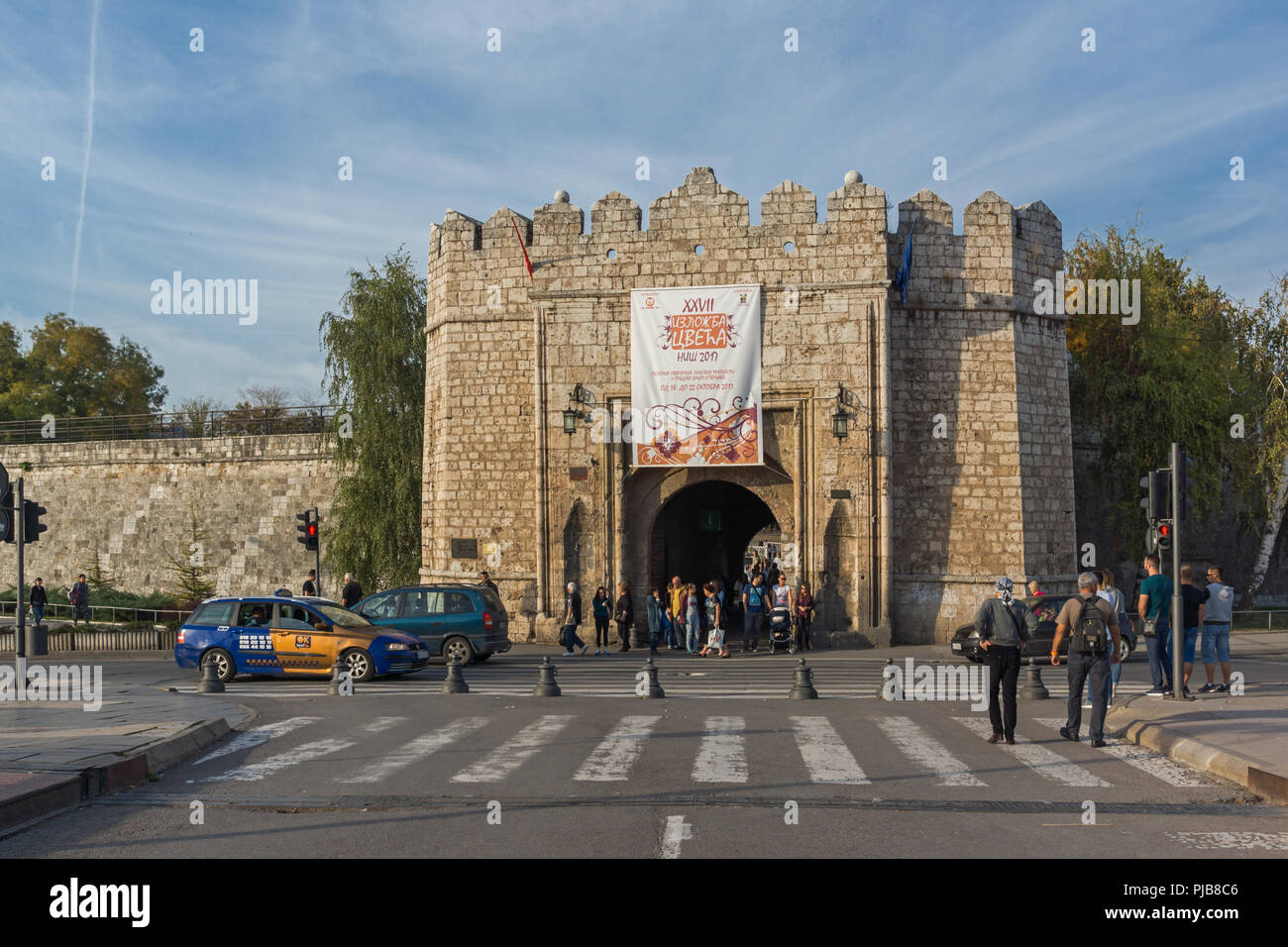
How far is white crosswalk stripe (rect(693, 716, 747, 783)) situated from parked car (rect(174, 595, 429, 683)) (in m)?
6.52

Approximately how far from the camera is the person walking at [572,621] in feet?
78.5

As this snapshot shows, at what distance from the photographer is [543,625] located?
1014 inches

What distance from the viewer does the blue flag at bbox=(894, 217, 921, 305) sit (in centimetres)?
2473

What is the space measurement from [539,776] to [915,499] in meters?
16.9

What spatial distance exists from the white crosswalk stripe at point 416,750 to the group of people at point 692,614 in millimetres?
10367

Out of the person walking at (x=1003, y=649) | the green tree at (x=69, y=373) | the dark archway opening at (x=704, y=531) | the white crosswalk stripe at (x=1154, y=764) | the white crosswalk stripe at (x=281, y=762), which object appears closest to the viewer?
the white crosswalk stripe at (x=1154, y=764)

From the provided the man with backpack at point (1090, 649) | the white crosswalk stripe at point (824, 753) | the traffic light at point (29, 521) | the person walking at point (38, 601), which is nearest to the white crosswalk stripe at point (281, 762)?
the white crosswalk stripe at point (824, 753)

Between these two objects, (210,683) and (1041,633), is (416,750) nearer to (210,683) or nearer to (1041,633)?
(210,683)

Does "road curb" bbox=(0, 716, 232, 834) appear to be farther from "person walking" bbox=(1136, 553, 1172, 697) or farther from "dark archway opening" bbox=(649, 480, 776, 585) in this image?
"dark archway opening" bbox=(649, 480, 776, 585)

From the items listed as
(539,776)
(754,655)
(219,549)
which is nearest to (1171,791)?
(539,776)

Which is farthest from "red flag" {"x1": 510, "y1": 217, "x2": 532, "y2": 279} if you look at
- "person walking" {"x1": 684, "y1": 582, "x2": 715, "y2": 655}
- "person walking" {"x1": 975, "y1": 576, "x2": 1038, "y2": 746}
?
"person walking" {"x1": 975, "y1": 576, "x2": 1038, "y2": 746}

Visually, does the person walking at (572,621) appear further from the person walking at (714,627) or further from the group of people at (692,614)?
the person walking at (714,627)

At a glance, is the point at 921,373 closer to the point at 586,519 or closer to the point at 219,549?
the point at 586,519

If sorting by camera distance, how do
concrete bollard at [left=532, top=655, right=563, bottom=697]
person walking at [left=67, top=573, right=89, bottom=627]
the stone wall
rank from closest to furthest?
concrete bollard at [left=532, top=655, right=563, bottom=697] < person walking at [left=67, top=573, right=89, bottom=627] < the stone wall
